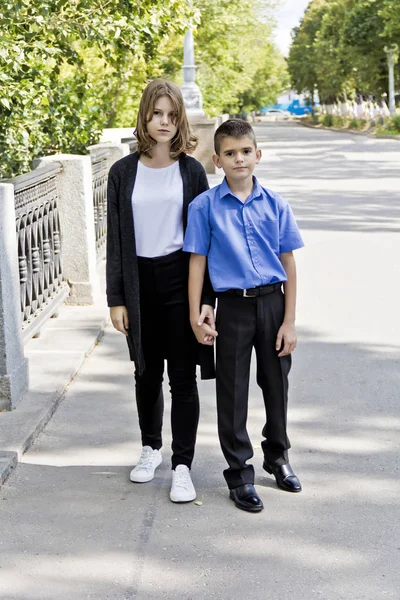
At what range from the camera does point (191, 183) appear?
423cm

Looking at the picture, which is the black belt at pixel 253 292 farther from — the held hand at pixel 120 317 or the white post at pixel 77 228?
the white post at pixel 77 228

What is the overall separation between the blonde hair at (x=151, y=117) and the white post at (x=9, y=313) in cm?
166

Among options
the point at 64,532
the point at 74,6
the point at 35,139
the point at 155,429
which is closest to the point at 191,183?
the point at 155,429

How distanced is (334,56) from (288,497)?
236ft

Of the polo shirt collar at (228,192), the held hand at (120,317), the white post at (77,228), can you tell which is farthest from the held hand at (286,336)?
the white post at (77,228)

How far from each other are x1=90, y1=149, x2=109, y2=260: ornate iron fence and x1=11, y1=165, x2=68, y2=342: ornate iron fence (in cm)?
226

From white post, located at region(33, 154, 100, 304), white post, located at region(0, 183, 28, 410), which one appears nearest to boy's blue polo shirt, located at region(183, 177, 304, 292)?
white post, located at region(0, 183, 28, 410)

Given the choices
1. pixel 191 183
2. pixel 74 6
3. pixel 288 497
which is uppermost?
pixel 74 6

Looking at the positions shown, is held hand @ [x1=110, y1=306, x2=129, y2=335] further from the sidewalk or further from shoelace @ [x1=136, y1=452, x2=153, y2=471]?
the sidewalk

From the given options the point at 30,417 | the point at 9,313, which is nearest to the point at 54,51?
the point at 9,313

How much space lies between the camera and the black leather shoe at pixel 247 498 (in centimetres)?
424

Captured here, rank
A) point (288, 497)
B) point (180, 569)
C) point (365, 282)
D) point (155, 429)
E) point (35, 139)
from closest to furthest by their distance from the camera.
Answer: point (180, 569), point (288, 497), point (155, 429), point (365, 282), point (35, 139)

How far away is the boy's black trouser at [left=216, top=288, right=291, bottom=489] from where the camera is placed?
421cm

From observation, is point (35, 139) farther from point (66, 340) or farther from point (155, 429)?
point (155, 429)
